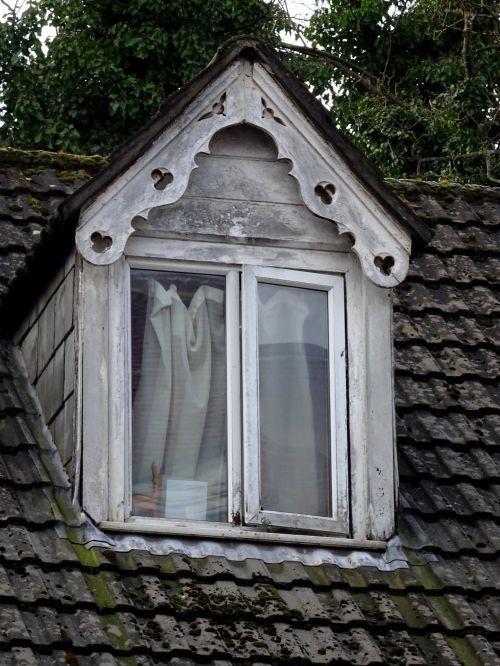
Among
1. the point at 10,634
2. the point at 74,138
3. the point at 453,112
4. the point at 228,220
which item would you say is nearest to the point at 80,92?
the point at 74,138

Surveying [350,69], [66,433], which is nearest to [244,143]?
[66,433]

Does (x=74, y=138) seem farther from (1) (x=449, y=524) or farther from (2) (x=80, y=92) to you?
(1) (x=449, y=524)

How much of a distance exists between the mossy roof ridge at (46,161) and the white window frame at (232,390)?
Answer: 2.32 m

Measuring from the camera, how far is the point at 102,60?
22328 mm

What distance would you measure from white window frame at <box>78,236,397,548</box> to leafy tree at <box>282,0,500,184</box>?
11.0m

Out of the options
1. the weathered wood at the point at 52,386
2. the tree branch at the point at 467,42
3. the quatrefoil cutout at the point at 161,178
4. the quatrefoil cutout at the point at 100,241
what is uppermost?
the tree branch at the point at 467,42

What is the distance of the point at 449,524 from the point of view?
674 centimetres

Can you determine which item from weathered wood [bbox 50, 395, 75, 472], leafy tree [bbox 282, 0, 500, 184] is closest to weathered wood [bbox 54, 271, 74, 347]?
weathered wood [bbox 50, 395, 75, 472]

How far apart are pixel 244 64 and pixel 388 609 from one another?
2181 millimetres

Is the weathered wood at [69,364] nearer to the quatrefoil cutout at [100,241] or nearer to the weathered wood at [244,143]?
the quatrefoil cutout at [100,241]

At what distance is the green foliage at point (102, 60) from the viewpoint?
21.7 m

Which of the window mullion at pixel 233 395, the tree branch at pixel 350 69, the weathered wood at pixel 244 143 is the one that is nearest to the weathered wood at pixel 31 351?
the window mullion at pixel 233 395

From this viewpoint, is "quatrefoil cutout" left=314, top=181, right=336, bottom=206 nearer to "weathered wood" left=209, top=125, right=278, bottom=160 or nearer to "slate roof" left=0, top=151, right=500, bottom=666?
"weathered wood" left=209, top=125, right=278, bottom=160

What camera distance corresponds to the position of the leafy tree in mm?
20109
